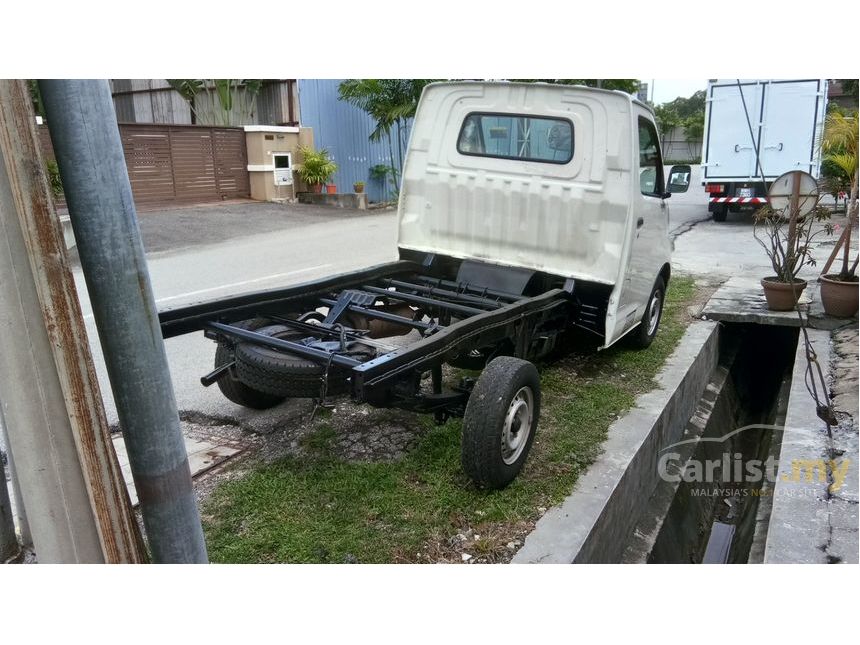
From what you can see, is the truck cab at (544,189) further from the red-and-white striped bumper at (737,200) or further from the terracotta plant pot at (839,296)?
the red-and-white striped bumper at (737,200)

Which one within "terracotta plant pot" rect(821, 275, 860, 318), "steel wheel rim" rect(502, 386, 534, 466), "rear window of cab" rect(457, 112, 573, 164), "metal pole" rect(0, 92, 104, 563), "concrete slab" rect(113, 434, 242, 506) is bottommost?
"terracotta plant pot" rect(821, 275, 860, 318)

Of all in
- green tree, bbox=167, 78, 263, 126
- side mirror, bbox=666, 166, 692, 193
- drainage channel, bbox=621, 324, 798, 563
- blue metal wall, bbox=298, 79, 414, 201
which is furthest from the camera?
green tree, bbox=167, 78, 263, 126

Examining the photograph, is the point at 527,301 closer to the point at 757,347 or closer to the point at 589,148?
the point at 589,148

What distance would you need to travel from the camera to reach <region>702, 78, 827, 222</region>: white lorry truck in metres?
14.5

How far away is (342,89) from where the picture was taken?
716 inches

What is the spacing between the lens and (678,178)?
19.8 feet

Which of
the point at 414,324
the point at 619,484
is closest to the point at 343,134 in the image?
the point at 414,324

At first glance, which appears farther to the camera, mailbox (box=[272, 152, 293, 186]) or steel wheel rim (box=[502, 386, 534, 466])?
mailbox (box=[272, 152, 293, 186])

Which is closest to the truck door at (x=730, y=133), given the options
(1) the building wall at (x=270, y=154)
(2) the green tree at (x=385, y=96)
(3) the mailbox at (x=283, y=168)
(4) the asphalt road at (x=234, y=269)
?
(2) the green tree at (x=385, y=96)

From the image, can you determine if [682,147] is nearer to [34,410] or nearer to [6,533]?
[6,533]

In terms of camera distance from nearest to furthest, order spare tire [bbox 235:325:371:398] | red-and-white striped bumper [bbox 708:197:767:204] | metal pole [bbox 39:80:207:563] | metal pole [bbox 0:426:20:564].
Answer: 1. metal pole [bbox 39:80:207:563]
2. metal pole [bbox 0:426:20:564]
3. spare tire [bbox 235:325:371:398]
4. red-and-white striped bumper [bbox 708:197:767:204]

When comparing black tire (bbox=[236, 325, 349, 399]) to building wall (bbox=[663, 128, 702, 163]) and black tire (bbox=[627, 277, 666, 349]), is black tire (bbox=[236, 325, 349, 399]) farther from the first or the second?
building wall (bbox=[663, 128, 702, 163])

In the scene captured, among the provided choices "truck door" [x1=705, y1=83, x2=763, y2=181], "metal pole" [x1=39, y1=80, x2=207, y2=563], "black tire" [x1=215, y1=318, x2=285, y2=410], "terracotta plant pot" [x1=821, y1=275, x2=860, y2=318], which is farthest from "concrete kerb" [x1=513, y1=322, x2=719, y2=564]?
"truck door" [x1=705, y1=83, x2=763, y2=181]

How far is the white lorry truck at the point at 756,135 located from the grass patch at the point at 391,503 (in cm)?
1213
